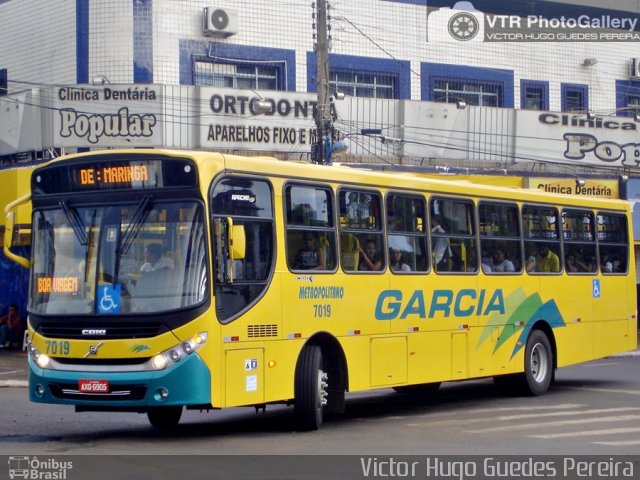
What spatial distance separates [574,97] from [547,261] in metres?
22.2

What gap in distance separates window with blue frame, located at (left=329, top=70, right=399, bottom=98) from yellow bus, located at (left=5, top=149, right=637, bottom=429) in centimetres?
1796

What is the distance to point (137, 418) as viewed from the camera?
1551cm

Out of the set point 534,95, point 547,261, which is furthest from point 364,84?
point 547,261

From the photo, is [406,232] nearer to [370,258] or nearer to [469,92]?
[370,258]

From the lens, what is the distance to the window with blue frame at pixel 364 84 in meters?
34.1

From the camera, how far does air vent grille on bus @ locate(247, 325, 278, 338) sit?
12.3 meters

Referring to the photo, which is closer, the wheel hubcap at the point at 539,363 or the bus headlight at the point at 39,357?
the bus headlight at the point at 39,357

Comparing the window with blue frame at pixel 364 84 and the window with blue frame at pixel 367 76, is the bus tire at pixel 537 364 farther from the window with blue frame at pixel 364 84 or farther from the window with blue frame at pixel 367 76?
the window with blue frame at pixel 364 84

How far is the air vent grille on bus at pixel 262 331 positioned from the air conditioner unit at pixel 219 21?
19.3 metres

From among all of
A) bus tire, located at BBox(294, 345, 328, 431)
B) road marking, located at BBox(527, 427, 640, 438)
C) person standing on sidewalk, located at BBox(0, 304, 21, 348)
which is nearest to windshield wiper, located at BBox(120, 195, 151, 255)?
bus tire, located at BBox(294, 345, 328, 431)

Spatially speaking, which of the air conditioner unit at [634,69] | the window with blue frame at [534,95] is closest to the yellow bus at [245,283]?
the window with blue frame at [534,95]

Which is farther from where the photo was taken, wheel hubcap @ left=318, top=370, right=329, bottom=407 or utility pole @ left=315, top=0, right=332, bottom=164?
utility pole @ left=315, top=0, right=332, bottom=164

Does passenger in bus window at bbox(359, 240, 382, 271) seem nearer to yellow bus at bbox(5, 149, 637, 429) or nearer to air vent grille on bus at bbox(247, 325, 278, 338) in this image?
yellow bus at bbox(5, 149, 637, 429)

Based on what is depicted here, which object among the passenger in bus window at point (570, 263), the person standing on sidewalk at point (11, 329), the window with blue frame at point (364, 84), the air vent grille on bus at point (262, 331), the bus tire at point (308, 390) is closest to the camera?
the air vent grille on bus at point (262, 331)
